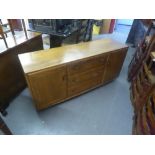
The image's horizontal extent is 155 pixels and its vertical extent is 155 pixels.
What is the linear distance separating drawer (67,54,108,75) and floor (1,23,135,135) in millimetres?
564

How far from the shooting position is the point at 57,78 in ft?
4.88

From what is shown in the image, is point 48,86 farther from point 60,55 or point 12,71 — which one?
point 12,71

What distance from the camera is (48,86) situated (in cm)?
149

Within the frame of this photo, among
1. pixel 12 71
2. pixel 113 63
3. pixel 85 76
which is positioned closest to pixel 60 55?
pixel 85 76

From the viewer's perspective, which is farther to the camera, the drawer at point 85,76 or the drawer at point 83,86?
the drawer at point 83,86

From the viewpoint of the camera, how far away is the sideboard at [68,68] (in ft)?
4.49

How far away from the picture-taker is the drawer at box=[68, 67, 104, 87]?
65.0 inches

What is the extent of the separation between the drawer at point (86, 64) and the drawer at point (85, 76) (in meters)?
0.07

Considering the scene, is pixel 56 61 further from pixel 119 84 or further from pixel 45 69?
pixel 119 84

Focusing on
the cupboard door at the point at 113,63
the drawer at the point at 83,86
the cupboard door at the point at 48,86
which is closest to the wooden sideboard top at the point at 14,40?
the cupboard door at the point at 48,86

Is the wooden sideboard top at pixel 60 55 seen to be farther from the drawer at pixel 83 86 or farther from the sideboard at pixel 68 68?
the drawer at pixel 83 86

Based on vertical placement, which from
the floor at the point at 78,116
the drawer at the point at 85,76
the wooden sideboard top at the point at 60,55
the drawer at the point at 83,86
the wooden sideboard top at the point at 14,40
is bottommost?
the floor at the point at 78,116

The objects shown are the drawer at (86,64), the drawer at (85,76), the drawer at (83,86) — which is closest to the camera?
the drawer at (86,64)
